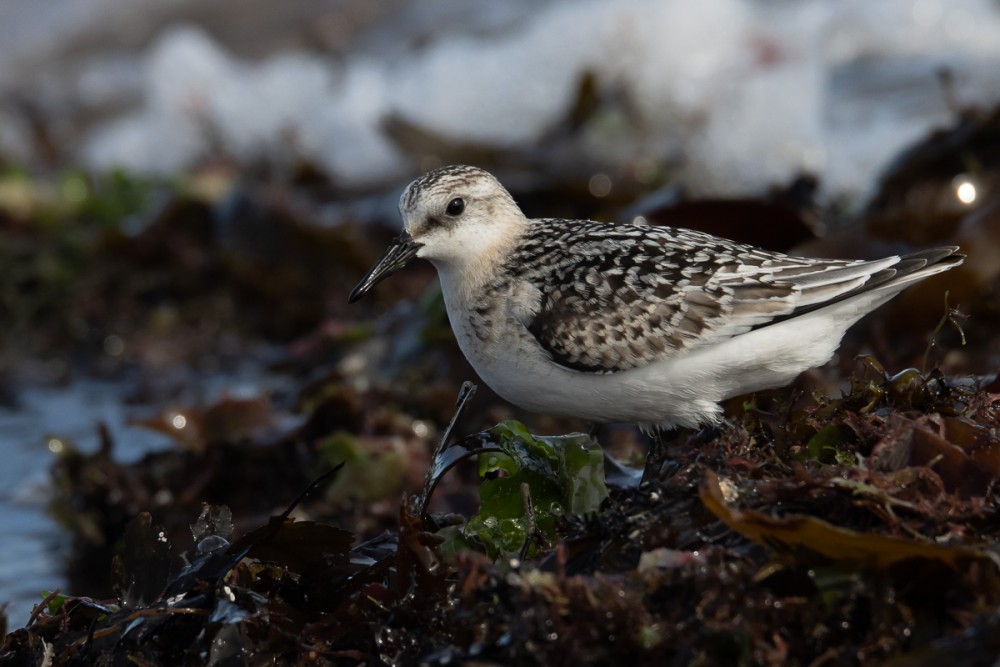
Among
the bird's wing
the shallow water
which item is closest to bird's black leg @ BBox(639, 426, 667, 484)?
the bird's wing

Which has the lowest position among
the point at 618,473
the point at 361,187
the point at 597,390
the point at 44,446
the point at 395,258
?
the point at 44,446

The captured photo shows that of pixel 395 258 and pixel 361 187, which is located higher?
pixel 395 258

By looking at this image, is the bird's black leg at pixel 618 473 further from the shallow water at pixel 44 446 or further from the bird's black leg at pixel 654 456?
the shallow water at pixel 44 446

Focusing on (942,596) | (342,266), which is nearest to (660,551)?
(942,596)

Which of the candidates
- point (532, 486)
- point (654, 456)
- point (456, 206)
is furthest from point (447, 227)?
point (532, 486)

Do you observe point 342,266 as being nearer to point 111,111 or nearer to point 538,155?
point 538,155

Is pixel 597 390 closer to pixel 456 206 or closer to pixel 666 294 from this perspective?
pixel 666 294
